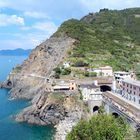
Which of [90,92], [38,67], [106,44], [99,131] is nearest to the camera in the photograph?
[99,131]

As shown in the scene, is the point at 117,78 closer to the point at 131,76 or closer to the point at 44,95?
the point at 131,76

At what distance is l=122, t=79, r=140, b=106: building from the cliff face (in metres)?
36.6

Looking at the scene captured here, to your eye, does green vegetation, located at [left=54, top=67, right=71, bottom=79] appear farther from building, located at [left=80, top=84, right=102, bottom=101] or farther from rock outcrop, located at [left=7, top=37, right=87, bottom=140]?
building, located at [left=80, top=84, right=102, bottom=101]

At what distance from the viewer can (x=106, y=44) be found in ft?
445

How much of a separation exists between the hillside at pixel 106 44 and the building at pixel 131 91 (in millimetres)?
26279

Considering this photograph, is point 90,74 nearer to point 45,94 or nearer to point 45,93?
point 45,93

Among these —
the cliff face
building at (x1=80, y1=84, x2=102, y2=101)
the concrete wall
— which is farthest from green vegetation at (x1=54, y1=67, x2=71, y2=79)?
the concrete wall

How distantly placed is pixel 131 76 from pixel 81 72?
12.4 m

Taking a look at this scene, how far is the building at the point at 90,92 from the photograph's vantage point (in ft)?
277

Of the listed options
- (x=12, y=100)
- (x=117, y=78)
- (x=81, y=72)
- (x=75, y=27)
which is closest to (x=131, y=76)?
(x=117, y=78)

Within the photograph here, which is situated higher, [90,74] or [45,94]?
[90,74]

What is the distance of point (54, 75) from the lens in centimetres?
10138

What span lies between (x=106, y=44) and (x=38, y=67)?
2387 centimetres

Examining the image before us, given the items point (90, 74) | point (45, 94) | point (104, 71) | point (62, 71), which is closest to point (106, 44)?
point (104, 71)
